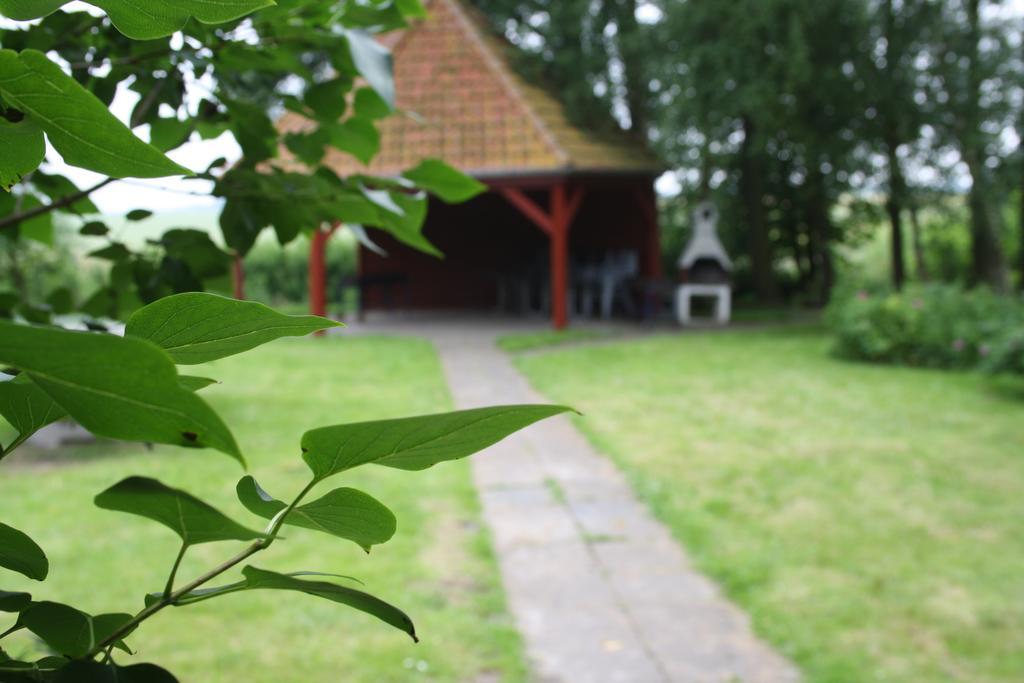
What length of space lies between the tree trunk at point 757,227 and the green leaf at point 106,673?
16.7 metres

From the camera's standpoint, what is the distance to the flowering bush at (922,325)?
10195 millimetres

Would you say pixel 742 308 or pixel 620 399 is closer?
pixel 620 399

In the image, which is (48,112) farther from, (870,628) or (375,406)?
(375,406)

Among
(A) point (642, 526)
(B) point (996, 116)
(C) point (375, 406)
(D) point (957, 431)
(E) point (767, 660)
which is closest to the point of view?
(E) point (767, 660)

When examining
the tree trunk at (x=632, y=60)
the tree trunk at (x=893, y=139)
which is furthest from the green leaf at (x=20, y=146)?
the tree trunk at (x=632, y=60)

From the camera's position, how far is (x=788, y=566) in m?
4.22

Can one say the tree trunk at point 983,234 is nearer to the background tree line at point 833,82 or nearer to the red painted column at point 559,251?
the background tree line at point 833,82

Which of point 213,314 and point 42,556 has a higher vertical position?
point 213,314

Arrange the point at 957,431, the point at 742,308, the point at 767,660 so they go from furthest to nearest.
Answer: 1. the point at 742,308
2. the point at 957,431
3. the point at 767,660

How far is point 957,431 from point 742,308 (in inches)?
421

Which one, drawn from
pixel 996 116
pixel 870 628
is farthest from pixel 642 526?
pixel 996 116

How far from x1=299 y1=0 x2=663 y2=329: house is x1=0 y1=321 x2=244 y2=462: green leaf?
34.3ft

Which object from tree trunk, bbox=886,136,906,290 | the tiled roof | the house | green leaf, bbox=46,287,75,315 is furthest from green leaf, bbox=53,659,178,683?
tree trunk, bbox=886,136,906,290

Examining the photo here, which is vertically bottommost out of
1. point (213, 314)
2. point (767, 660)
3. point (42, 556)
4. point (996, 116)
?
point (767, 660)
